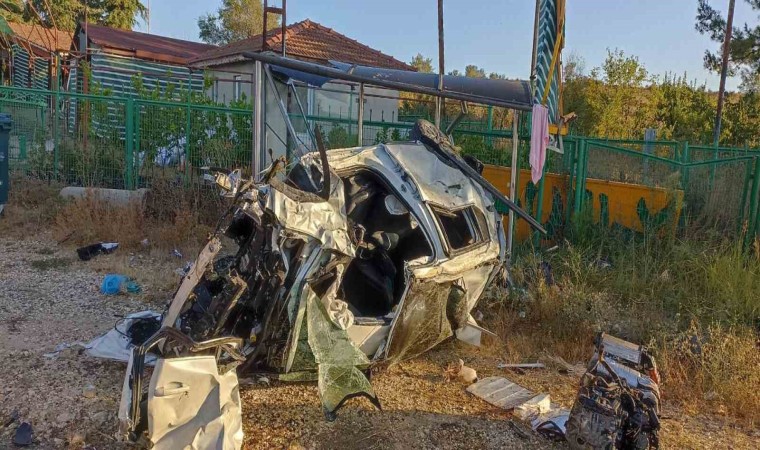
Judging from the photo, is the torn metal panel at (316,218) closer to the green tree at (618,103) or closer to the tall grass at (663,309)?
the tall grass at (663,309)

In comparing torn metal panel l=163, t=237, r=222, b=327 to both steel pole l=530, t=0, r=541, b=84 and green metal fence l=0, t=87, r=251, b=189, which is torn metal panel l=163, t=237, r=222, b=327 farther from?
green metal fence l=0, t=87, r=251, b=189

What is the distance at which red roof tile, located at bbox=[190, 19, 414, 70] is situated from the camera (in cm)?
1872

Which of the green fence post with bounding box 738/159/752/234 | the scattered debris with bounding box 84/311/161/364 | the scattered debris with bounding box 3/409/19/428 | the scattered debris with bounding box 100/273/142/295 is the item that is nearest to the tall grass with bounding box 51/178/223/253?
the scattered debris with bounding box 100/273/142/295

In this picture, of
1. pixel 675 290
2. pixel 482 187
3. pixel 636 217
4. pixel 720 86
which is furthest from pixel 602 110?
pixel 482 187

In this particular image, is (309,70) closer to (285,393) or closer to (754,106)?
(285,393)

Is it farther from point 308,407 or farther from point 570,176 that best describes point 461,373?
point 570,176

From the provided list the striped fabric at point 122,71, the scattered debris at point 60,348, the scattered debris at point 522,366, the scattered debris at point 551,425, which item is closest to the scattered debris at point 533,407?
the scattered debris at point 551,425

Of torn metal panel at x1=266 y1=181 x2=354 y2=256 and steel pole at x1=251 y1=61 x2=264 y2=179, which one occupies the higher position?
steel pole at x1=251 y1=61 x2=264 y2=179

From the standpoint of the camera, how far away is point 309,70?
5.15 metres

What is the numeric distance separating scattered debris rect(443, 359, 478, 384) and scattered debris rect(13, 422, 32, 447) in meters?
2.77

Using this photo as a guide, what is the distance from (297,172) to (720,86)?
1783 centimetres

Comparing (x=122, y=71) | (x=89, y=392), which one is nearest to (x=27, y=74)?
(x=122, y=71)

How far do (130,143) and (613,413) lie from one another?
8907 mm

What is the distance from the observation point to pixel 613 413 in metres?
3.41
